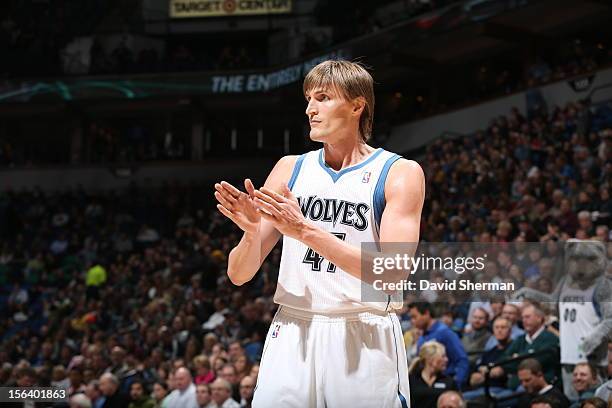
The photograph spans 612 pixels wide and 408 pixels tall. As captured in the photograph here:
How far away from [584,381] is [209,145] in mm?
18250

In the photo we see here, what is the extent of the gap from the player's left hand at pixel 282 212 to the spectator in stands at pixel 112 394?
6.87 m

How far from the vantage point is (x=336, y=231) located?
128 inches

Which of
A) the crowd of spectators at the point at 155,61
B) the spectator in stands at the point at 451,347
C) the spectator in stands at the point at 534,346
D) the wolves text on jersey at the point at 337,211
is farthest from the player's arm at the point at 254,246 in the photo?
the crowd of spectators at the point at 155,61

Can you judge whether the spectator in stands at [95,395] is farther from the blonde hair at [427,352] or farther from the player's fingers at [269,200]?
the player's fingers at [269,200]

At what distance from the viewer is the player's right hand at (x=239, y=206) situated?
124 inches

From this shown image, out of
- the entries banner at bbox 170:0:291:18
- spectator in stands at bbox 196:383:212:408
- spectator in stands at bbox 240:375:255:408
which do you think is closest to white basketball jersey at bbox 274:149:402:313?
spectator in stands at bbox 240:375:255:408

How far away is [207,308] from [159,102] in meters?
10.2

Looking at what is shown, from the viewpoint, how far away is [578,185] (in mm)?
11648

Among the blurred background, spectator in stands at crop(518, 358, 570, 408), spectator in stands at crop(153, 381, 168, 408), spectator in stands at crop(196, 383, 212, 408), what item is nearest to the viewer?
spectator in stands at crop(518, 358, 570, 408)

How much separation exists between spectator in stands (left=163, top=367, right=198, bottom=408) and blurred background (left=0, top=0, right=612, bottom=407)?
0.03 meters

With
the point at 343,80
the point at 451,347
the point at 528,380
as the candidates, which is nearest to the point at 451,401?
the point at 528,380

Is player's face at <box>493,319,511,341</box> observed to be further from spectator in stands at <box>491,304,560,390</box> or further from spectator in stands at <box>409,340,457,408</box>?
spectator in stands at <box>409,340,457,408</box>

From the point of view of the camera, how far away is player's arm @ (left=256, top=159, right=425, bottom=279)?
9.82ft

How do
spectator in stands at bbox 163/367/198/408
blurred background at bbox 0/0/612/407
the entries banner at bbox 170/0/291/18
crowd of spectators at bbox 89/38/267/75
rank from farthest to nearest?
1. the entries banner at bbox 170/0/291/18
2. crowd of spectators at bbox 89/38/267/75
3. blurred background at bbox 0/0/612/407
4. spectator in stands at bbox 163/367/198/408
